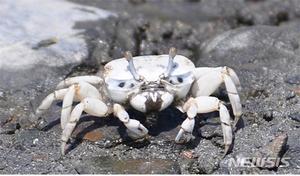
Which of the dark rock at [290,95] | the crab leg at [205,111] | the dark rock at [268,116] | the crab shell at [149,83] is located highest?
the crab shell at [149,83]

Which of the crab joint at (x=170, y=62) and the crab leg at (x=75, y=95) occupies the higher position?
the crab joint at (x=170, y=62)

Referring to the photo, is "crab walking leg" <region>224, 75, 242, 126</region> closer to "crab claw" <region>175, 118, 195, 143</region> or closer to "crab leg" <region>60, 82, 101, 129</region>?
"crab claw" <region>175, 118, 195, 143</region>

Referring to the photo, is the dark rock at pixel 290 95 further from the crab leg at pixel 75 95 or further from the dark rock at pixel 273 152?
the crab leg at pixel 75 95

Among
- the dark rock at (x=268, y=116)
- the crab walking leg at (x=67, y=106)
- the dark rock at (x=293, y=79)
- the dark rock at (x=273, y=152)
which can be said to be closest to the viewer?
the dark rock at (x=273, y=152)

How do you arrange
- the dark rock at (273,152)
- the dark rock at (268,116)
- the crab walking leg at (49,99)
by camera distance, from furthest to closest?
the dark rock at (268,116)
the crab walking leg at (49,99)
the dark rock at (273,152)

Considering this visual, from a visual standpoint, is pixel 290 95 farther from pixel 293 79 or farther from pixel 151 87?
pixel 151 87

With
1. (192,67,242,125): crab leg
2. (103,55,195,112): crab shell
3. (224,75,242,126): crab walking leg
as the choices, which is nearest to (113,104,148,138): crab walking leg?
(103,55,195,112): crab shell

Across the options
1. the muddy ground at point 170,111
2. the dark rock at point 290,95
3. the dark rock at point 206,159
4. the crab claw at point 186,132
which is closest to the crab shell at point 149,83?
the crab claw at point 186,132

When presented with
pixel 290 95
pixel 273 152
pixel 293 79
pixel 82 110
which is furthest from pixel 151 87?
pixel 293 79
